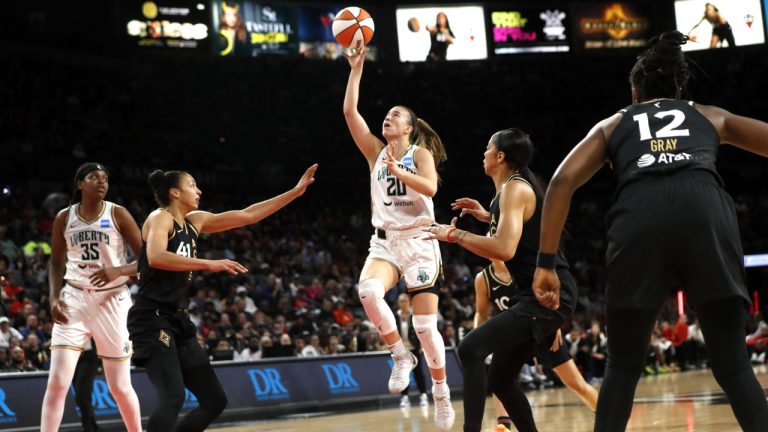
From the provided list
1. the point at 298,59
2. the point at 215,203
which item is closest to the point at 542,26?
the point at 298,59

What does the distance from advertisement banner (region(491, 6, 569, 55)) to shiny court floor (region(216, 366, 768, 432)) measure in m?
16.2

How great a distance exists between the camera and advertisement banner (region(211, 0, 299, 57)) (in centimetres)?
2527

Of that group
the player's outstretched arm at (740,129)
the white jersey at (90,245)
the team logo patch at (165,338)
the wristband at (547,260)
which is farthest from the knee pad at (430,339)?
the player's outstretched arm at (740,129)

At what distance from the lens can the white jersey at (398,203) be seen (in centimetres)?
658

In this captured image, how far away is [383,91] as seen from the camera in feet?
90.0

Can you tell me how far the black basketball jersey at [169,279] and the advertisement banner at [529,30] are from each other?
917 inches

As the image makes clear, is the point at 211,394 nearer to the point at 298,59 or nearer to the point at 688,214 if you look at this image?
the point at 688,214

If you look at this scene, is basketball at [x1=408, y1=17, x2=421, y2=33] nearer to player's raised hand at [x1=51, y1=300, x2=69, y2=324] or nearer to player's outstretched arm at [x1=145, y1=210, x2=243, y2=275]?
player's raised hand at [x1=51, y1=300, x2=69, y2=324]

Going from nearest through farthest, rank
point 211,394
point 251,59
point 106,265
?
point 211,394 → point 106,265 → point 251,59

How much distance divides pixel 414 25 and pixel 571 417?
65.3ft

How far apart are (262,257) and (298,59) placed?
28.5ft

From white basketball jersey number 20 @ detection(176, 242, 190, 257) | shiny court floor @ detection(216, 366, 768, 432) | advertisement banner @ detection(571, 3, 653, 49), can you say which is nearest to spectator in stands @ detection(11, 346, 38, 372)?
shiny court floor @ detection(216, 366, 768, 432)

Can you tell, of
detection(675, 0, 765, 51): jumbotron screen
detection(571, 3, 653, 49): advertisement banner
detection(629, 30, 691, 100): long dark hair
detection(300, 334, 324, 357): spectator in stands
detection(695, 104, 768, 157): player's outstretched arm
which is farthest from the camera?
detection(571, 3, 653, 49): advertisement banner

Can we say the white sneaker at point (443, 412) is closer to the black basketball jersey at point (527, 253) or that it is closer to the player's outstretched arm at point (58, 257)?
the black basketball jersey at point (527, 253)
